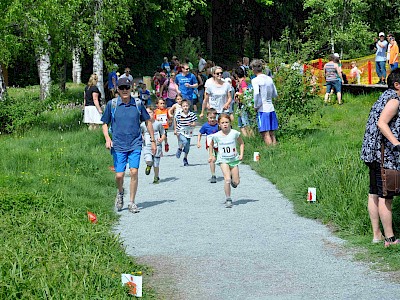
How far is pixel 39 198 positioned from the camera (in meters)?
11.0

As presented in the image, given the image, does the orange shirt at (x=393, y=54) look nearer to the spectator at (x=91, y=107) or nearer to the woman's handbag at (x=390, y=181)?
the spectator at (x=91, y=107)

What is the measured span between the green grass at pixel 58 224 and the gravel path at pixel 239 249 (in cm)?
44

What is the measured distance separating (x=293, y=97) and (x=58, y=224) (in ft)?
32.8

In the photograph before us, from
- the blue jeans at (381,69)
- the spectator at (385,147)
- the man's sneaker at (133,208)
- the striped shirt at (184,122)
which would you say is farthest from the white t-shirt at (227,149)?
the blue jeans at (381,69)

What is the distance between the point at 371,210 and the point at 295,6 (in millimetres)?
50215

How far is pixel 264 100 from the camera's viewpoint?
17.3 m

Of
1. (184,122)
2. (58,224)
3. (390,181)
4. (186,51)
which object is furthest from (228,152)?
(186,51)

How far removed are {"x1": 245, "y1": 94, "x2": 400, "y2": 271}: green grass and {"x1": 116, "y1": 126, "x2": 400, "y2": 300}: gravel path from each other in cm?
22

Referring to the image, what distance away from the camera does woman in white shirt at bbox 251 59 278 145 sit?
675 inches

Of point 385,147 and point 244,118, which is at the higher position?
point 244,118

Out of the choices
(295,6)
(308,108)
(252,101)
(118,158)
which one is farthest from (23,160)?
(295,6)

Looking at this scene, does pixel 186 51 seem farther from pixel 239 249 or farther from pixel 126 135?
pixel 239 249

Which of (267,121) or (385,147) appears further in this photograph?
(267,121)

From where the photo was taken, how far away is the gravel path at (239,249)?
7664 millimetres
